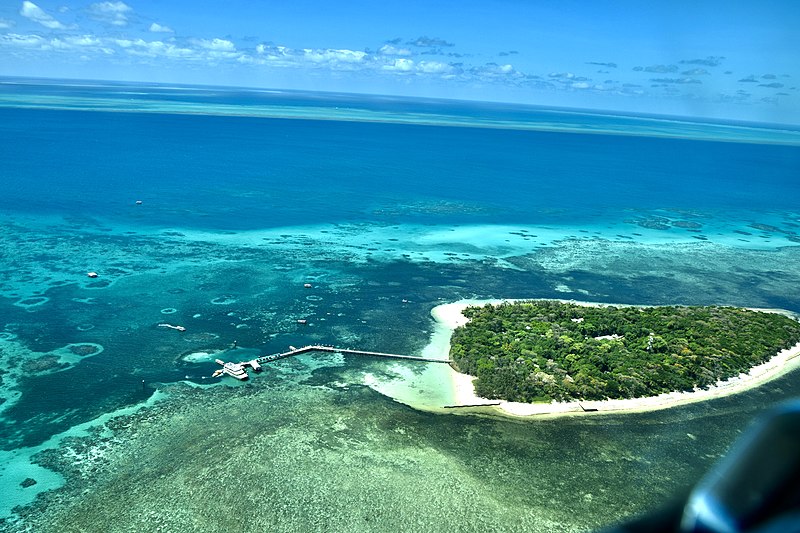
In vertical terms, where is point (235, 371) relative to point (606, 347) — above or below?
above

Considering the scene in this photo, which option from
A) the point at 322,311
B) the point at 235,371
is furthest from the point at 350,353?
the point at 235,371

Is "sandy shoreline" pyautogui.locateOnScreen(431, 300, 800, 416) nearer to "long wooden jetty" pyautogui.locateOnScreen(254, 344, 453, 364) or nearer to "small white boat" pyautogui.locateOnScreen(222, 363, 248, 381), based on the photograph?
"long wooden jetty" pyautogui.locateOnScreen(254, 344, 453, 364)

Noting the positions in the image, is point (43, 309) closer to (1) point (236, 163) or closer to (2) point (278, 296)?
(2) point (278, 296)

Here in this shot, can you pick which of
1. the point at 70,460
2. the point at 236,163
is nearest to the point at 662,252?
the point at 70,460

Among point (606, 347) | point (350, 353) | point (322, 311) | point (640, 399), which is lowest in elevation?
point (322, 311)

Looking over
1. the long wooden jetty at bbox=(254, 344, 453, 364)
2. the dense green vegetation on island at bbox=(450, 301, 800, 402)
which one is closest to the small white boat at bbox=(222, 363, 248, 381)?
the long wooden jetty at bbox=(254, 344, 453, 364)

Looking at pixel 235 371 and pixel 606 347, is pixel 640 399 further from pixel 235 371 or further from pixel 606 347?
pixel 235 371

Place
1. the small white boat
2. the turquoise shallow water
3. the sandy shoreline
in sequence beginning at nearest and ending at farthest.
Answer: the turquoise shallow water < the sandy shoreline < the small white boat
